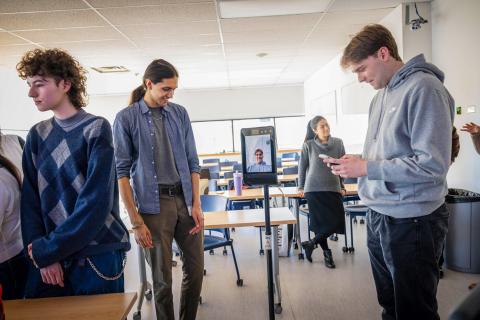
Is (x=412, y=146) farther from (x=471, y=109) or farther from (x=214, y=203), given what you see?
(x=471, y=109)

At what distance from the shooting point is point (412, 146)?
4.15 ft

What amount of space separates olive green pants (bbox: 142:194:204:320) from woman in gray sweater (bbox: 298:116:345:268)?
1.75 meters

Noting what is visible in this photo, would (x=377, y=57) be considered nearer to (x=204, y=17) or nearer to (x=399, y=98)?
(x=399, y=98)

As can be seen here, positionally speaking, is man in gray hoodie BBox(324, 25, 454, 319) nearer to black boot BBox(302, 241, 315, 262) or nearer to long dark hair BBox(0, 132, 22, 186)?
long dark hair BBox(0, 132, 22, 186)

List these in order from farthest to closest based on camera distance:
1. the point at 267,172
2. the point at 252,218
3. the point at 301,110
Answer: the point at 301,110
the point at 252,218
the point at 267,172

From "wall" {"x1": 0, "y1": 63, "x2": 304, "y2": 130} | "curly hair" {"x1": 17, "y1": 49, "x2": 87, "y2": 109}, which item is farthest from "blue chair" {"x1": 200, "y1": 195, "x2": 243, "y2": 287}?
"wall" {"x1": 0, "y1": 63, "x2": 304, "y2": 130}

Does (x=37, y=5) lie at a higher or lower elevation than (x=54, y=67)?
higher

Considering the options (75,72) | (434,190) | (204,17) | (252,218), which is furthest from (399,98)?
(204,17)

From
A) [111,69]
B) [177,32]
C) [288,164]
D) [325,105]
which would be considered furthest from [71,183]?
[325,105]

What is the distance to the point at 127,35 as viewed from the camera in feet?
15.3

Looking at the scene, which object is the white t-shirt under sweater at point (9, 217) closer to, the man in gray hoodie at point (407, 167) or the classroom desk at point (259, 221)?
the man in gray hoodie at point (407, 167)

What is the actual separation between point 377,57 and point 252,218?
1.60m

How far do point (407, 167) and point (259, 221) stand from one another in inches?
57.6

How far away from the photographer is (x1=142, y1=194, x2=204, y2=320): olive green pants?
1.83 m
